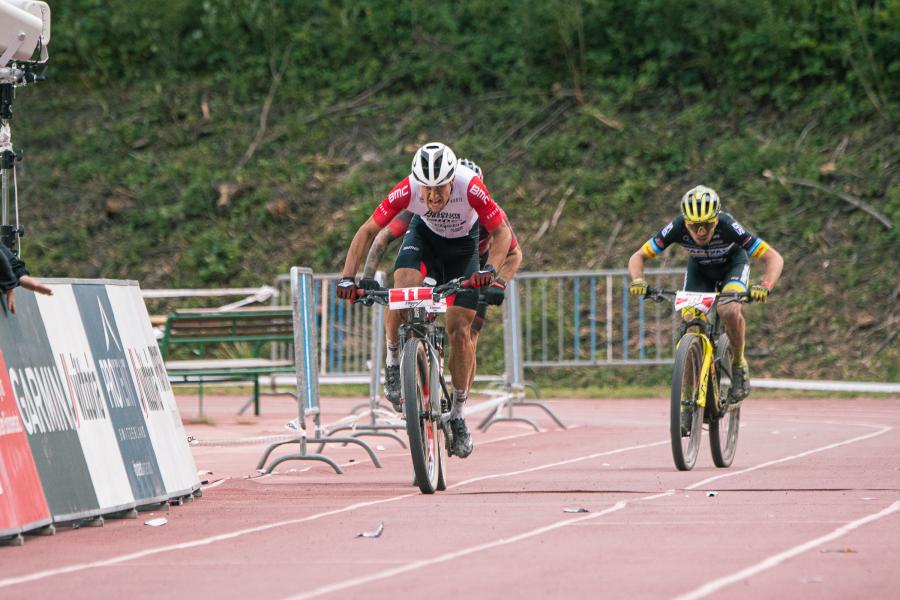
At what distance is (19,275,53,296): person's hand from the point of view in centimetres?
805

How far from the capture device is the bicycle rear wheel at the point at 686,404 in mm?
11039

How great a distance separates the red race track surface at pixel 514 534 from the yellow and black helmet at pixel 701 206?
1.85 m

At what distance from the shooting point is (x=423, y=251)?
440 inches

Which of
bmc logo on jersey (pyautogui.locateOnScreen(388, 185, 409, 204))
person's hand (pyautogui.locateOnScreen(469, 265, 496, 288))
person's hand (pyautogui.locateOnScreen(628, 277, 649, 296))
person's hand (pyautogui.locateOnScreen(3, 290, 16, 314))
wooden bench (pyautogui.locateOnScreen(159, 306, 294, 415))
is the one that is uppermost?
person's hand (pyautogui.locateOnScreen(3, 290, 16, 314))

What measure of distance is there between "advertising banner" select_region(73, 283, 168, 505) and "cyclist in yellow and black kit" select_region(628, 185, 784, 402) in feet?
13.0

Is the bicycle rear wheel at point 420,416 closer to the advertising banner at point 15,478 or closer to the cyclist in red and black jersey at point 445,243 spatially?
the cyclist in red and black jersey at point 445,243

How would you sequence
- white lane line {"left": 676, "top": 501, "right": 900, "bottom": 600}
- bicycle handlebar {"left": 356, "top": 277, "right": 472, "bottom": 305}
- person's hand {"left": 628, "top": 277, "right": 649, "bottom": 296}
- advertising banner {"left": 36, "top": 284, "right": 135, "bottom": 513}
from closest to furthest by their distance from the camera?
1. white lane line {"left": 676, "top": 501, "right": 900, "bottom": 600}
2. advertising banner {"left": 36, "top": 284, "right": 135, "bottom": 513}
3. bicycle handlebar {"left": 356, "top": 277, "right": 472, "bottom": 305}
4. person's hand {"left": 628, "top": 277, "right": 649, "bottom": 296}

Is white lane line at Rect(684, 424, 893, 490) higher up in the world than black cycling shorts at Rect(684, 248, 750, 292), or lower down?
lower down

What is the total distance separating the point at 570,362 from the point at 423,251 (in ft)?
29.7

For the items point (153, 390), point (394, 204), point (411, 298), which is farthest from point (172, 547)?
point (394, 204)

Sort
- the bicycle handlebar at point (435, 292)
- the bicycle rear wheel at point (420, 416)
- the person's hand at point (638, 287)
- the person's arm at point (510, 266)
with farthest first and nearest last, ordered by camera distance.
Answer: the person's hand at point (638, 287)
the person's arm at point (510, 266)
the bicycle handlebar at point (435, 292)
the bicycle rear wheel at point (420, 416)

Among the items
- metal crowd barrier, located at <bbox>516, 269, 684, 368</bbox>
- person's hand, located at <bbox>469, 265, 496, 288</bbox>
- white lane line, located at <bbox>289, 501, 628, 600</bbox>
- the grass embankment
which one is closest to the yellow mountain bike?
person's hand, located at <bbox>469, 265, 496, 288</bbox>

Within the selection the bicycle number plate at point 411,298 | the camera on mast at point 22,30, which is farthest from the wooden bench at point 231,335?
the bicycle number plate at point 411,298

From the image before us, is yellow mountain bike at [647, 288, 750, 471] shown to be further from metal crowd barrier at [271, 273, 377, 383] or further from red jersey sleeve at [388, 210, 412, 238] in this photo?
metal crowd barrier at [271, 273, 377, 383]
